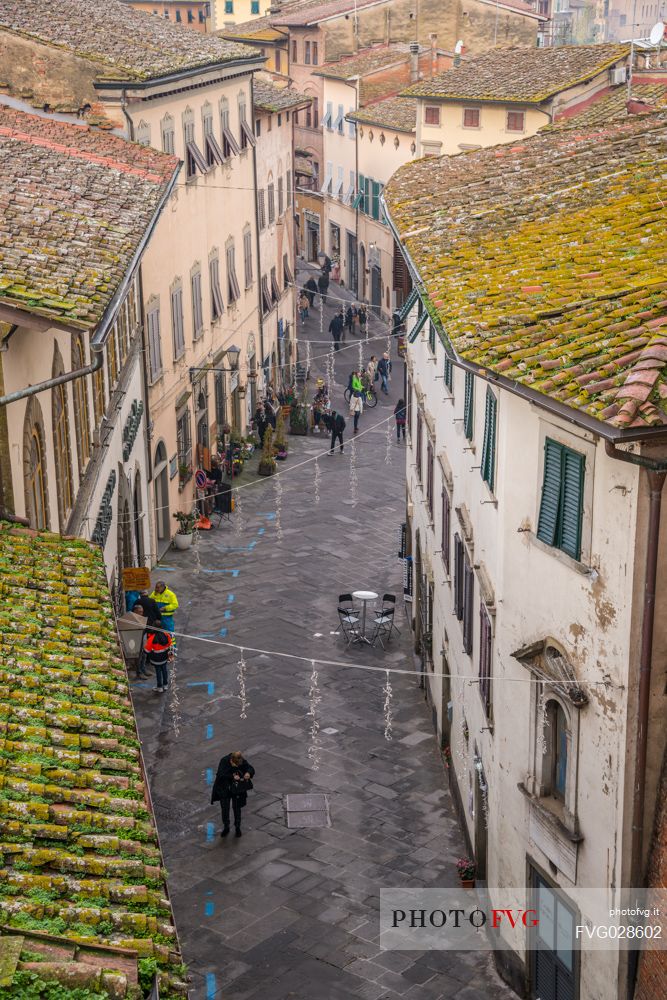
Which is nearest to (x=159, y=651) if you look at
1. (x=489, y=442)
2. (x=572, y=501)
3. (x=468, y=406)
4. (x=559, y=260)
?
(x=468, y=406)

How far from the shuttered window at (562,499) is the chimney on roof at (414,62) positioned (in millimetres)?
52478

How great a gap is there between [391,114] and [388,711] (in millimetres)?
42186

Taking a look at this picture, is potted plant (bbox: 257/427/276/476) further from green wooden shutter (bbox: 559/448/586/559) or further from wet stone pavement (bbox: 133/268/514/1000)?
green wooden shutter (bbox: 559/448/586/559)

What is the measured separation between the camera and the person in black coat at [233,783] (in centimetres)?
1916

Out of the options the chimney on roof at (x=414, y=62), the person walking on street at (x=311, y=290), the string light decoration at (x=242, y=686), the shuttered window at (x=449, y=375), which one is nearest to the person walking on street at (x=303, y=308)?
the person walking on street at (x=311, y=290)

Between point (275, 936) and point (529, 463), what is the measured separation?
21.7ft

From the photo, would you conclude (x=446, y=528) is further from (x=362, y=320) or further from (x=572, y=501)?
(x=362, y=320)

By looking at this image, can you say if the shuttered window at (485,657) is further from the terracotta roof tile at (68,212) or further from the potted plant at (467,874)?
the terracotta roof tile at (68,212)

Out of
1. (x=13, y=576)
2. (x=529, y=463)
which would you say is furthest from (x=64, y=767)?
(x=529, y=463)

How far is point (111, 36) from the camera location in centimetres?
3052

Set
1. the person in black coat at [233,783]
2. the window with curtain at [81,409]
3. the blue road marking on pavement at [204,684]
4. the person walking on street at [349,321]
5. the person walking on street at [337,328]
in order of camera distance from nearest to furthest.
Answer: the person in black coat at [233,783] < the window with curtain at [81,409] < the blue road marking on pavement at [204,684] < the person walking on street at [337,328] < the person walking on street at [349,321]

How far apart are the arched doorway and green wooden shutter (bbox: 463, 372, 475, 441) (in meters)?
14.0

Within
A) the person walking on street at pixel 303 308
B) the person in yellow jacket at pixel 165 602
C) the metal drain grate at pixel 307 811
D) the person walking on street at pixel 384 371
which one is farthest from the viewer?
the person walking on street at pixel 303 308

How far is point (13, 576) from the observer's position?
13.4m
